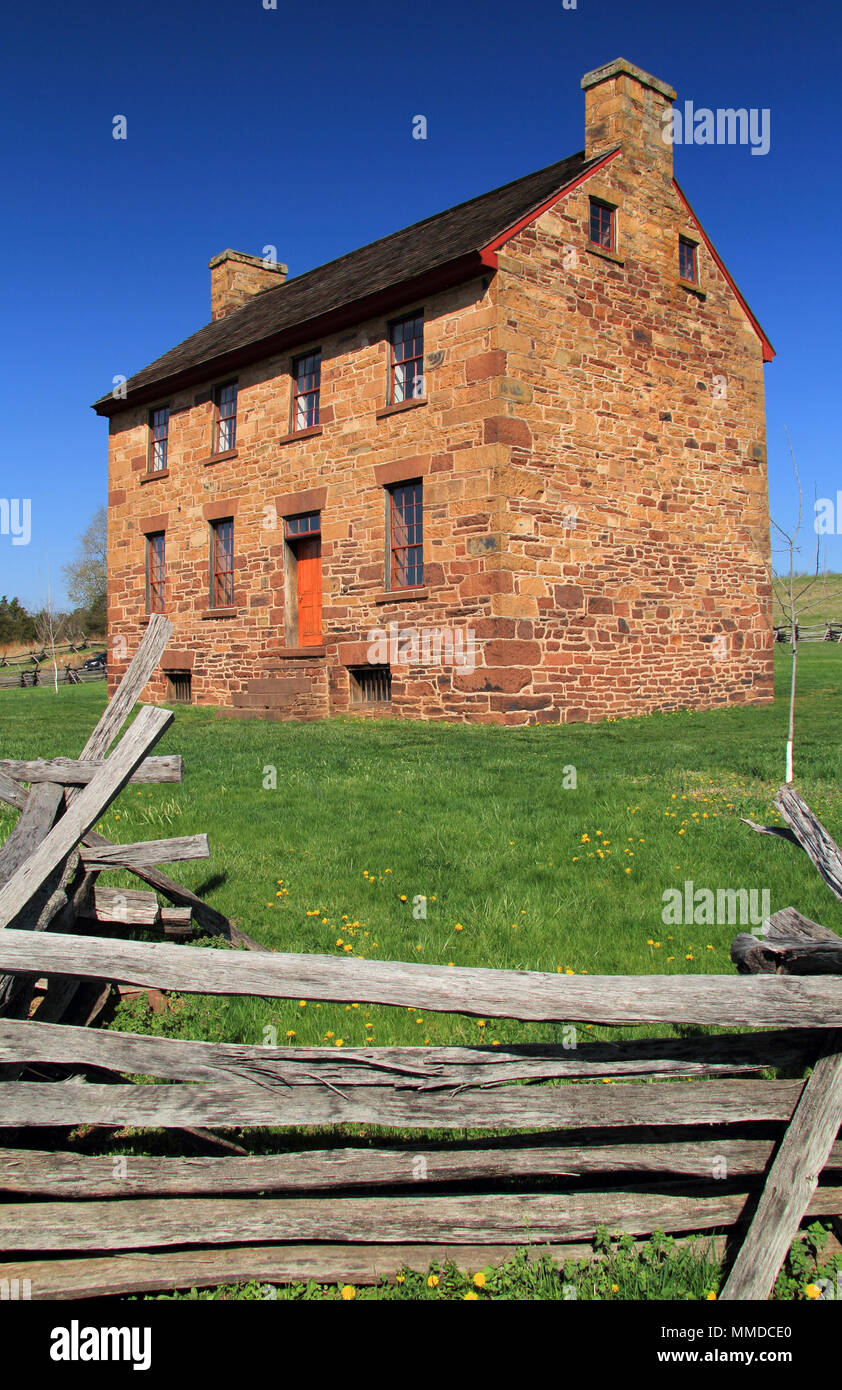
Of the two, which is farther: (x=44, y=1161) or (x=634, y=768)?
(x=634, y=768)

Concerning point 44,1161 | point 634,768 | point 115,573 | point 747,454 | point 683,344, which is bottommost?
point 44,1161

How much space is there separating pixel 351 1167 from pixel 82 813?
1.65 metres

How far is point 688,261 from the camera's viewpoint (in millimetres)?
17719

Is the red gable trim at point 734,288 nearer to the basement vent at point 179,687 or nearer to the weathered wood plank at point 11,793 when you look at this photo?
the basement vent at point 179,687

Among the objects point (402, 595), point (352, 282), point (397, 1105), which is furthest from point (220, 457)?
point (397, 1105)

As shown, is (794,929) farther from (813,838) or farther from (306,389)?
(306,389)

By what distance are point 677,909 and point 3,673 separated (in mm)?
44672

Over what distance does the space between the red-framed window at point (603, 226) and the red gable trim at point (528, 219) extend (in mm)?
534

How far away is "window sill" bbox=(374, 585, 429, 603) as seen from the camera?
14820mm

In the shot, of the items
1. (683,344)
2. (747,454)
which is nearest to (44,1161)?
(683,344)

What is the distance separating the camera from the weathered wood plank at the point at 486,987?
276 cm
